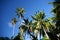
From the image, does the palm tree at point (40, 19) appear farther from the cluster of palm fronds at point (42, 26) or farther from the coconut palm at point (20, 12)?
the coconut palm at point (20, 12)

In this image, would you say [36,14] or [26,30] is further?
[26,30]

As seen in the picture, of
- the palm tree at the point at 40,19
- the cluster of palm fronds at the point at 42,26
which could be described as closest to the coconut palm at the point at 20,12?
the cluster of palm fronds at the point at 42,26

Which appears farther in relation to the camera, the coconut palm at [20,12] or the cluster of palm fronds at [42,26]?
the coconut palm at [20,12]

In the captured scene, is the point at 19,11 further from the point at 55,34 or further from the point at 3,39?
the point at 55,34

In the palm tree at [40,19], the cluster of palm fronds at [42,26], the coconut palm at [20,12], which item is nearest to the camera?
the cluster of palm fronds at [42,26]

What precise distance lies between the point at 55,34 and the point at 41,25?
46.5 feet

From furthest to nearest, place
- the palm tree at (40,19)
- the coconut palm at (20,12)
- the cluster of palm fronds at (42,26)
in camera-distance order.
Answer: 1. the coconut palm at (20,12)
2. the palm tree at (40,19)
3. the cluster of palm fronds at (42,26)

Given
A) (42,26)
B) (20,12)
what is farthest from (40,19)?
(20,12)

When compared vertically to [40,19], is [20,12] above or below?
above

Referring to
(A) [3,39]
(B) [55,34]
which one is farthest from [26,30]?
(B) [55,34]

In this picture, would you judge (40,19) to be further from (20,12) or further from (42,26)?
(20,12)

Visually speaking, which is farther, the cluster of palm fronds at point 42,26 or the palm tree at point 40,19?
the palm tree at point 40,19

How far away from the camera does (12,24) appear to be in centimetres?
7112

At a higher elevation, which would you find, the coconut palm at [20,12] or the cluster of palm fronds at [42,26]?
the coconut palm at [20,12]
